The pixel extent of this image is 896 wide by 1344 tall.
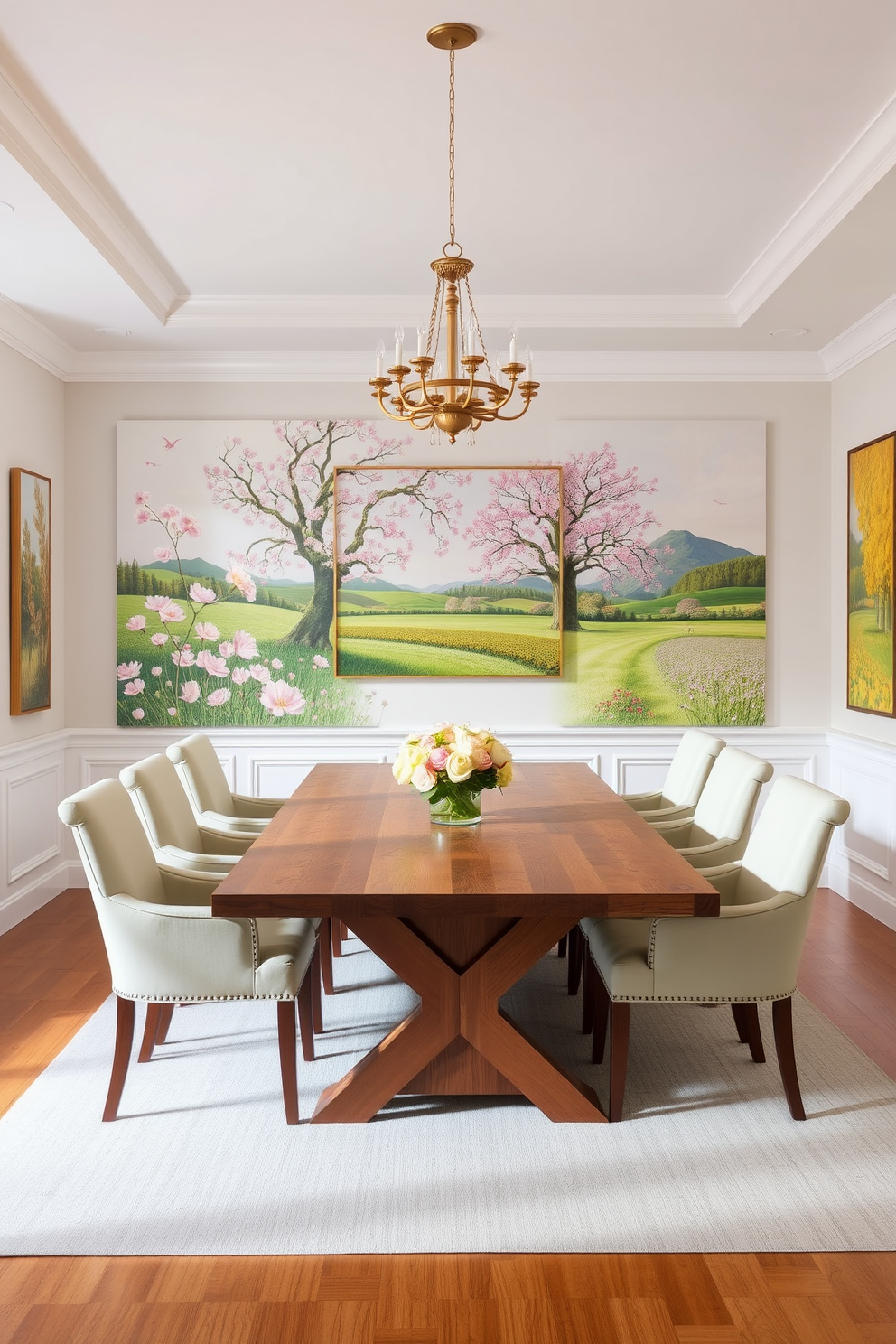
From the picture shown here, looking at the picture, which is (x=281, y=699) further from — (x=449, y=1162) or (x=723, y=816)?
(x=449, y=1162)

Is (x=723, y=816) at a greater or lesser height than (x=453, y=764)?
lesser

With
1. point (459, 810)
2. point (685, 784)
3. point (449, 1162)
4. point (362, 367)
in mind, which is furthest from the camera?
point (362, 367)

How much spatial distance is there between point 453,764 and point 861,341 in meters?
3.23

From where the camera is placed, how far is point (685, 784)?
13.1ft

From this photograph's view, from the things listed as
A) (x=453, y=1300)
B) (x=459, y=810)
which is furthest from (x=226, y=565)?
(x=453, y=1300)

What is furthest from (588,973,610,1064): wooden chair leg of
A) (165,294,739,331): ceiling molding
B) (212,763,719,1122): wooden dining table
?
(165,294,739,331): ceiling molding

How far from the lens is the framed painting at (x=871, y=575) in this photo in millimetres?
4477

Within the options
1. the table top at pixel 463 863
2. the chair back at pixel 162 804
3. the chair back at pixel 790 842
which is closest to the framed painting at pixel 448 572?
the table top at pixel 463 863

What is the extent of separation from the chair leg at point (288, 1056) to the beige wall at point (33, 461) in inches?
98.1

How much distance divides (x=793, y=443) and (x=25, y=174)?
3846 mm

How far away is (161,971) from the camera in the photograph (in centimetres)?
266

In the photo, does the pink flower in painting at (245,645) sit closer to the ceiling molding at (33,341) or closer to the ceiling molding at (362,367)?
the ceiling molding at (362,367)

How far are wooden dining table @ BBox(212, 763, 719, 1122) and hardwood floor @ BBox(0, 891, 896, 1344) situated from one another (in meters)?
0.57

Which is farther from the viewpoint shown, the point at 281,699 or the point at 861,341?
the point at 281,699
